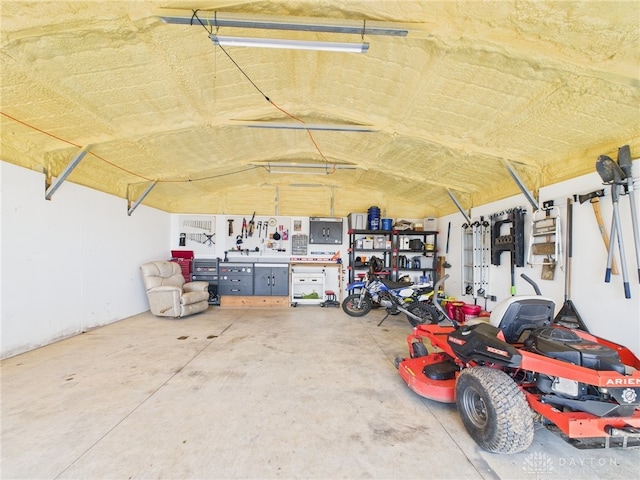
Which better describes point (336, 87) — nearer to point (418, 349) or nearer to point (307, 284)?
point (418, 349)

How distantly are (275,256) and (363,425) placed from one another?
5.10 m

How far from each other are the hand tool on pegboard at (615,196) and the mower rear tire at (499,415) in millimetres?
1701

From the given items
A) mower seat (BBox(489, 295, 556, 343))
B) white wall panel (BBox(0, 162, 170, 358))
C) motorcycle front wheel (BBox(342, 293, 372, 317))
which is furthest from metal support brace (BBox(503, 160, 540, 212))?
white wall panel (BBox(0, 162, 170, 358))

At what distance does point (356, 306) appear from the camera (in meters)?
5.46

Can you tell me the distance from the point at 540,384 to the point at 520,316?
0.46 metres

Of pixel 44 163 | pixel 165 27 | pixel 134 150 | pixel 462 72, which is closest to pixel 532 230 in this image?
pixel 462 72

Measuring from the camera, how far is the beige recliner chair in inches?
193

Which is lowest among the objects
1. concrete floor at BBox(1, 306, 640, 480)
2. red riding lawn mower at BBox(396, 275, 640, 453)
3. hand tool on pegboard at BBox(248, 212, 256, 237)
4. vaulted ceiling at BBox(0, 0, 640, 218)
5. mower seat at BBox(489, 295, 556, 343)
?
concrete floor at BBox(1, 306, 640, 480)

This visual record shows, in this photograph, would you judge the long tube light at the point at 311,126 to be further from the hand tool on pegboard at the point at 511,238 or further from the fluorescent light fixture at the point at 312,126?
the hand tool on pegboard at the point at 511,238

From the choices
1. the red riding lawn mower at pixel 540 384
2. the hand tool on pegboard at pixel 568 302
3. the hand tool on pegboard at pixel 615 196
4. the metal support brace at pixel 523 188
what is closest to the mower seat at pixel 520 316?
the red riding lawn mower at pixel 540 384

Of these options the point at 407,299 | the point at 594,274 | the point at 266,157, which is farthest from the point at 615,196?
the point at 266,157

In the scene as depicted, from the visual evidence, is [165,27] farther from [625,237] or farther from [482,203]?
[482,203]

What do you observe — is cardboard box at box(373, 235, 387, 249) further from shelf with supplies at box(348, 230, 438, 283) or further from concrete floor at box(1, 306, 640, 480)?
concrete floor at box(1, 306, 640, 480)

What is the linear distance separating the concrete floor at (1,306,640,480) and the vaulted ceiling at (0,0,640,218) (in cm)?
251
